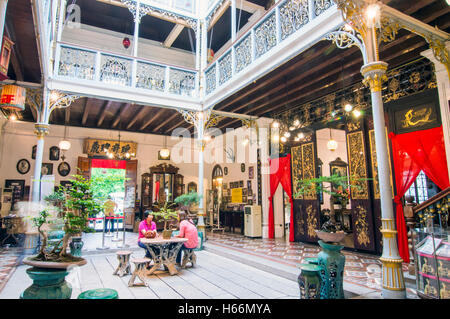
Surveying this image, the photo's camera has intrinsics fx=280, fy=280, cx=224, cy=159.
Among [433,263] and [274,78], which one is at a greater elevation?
[274,78]

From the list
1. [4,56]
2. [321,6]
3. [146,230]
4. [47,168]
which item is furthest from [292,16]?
[47,168]

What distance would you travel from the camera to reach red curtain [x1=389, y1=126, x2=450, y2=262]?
17.2 feet

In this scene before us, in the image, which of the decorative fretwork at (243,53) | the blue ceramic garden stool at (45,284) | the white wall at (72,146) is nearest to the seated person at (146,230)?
the blue ceramic garden stool at (45,284)

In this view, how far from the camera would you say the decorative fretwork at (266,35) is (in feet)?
19.5

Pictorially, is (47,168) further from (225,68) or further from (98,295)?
(98,295)

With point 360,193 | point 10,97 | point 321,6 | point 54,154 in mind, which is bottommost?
point 360,193

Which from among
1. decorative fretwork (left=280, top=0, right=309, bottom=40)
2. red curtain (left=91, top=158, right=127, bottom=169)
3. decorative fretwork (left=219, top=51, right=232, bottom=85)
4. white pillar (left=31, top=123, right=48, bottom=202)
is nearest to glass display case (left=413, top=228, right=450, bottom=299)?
decorative fretwork (left=280, top=0, right=309, bottom=40)

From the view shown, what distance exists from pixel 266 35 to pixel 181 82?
3505 mm

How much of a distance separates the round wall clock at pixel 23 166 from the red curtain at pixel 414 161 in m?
11.6

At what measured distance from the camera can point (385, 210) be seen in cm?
360

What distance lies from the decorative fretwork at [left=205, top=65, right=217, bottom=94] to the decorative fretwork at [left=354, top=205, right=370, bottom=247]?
203 inches
